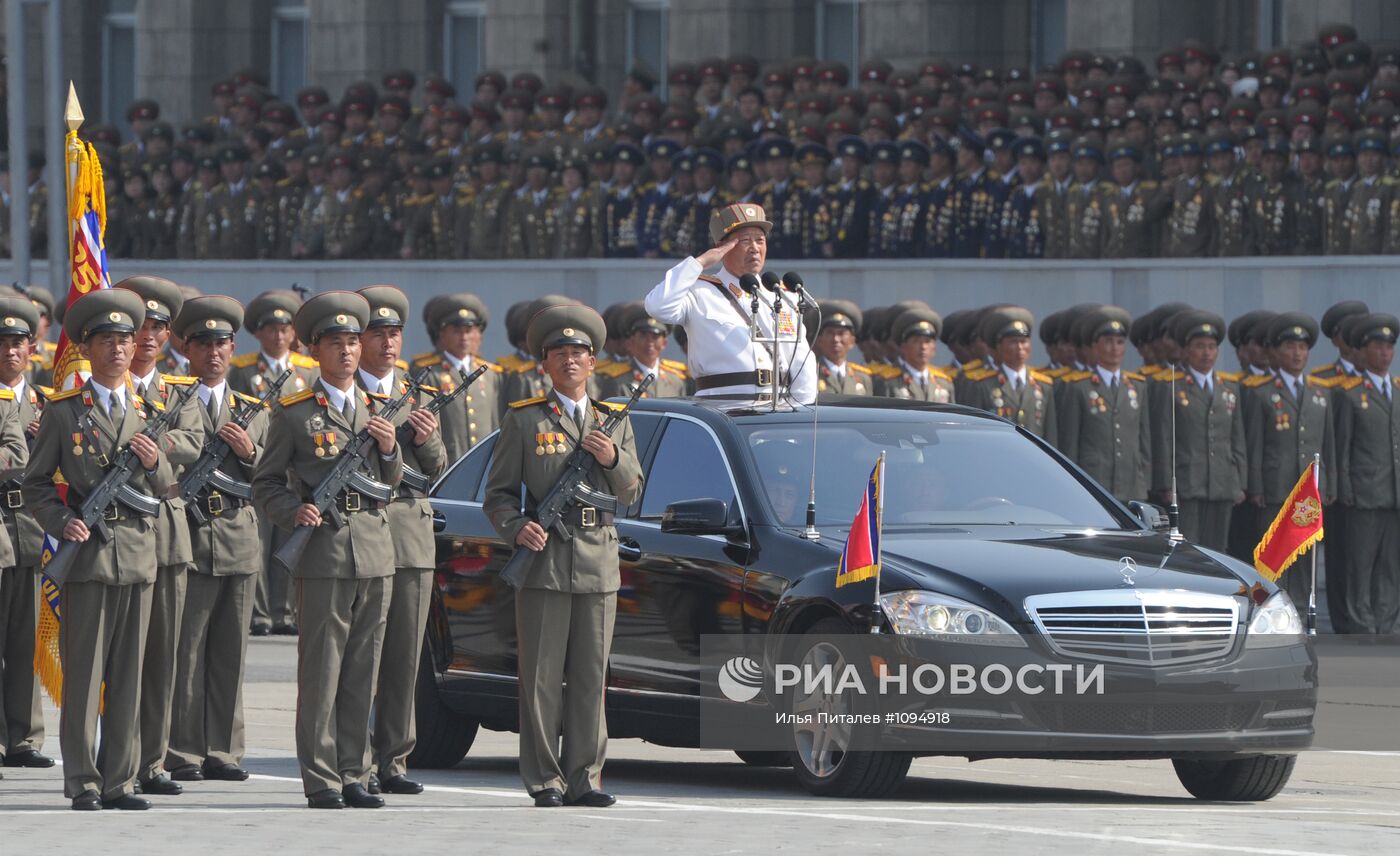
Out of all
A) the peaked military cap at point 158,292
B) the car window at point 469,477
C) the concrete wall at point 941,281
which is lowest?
the car window at point 469,477

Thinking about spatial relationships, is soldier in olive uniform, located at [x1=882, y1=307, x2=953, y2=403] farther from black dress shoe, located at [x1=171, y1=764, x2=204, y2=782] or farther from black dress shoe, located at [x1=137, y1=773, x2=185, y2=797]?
black dress shoe, located at [x1=137, y1=773, x2=185, y2=797]

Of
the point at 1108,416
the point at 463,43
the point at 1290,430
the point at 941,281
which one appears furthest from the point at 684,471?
the point at 463,43

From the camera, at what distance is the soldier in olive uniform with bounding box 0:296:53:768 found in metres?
13.3

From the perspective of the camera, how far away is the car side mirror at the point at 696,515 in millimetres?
12234

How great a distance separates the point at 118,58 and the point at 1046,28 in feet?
51.7

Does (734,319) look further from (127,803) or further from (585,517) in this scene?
(127,803)

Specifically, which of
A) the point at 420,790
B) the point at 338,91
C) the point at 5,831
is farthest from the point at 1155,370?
the point at 338,91

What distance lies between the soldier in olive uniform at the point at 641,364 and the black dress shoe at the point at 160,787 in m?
7.23

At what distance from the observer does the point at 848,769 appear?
1207 cm

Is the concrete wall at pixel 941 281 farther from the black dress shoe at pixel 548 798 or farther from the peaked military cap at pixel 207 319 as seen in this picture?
the black dress shoe at pixel 548 798

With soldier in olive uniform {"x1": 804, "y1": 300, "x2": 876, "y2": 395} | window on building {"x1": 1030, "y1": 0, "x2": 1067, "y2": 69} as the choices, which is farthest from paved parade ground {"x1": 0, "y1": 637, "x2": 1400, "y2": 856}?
window on building {"x1": 1030, "y1": 0, "x2": 1067, "y2": 69}

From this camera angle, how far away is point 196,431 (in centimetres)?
1229

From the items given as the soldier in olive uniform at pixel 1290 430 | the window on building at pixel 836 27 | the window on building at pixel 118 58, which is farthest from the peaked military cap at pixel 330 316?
the window on building at pixel 118 58

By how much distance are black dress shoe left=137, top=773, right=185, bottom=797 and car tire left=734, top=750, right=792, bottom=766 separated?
254cm
